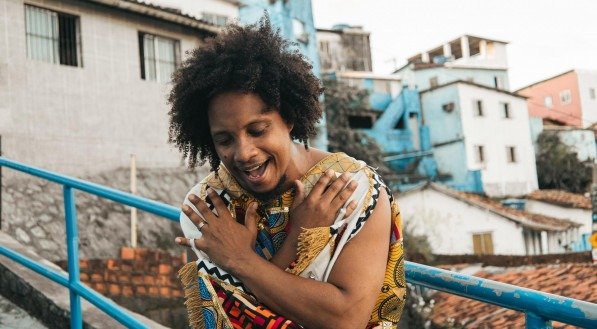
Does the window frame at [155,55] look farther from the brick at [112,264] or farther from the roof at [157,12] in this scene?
the brick at [112,264]

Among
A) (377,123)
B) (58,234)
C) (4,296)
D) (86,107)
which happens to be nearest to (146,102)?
(86,107)

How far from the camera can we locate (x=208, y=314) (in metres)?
1.58

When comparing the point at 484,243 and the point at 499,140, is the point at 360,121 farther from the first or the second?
the point at 484,243

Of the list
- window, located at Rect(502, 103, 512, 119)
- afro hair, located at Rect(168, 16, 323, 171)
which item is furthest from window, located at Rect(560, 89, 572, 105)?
afro hair, located at Rect(168, 16, 323, 171)

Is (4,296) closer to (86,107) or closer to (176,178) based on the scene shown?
(86,107)

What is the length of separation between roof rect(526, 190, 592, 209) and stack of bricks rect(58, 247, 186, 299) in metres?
20.4

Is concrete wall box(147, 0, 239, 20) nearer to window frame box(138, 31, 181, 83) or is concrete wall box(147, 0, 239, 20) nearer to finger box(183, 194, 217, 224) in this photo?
window frame box(138, 31, 181, 83)

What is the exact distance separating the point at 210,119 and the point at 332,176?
1.15 ft

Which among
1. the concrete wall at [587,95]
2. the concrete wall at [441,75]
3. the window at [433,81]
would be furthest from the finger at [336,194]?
the concrete wall at [587,95]

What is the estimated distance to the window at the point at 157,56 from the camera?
1193 cm

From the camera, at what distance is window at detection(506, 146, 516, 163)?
29.2 meters

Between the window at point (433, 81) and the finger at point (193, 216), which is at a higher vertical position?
the window at point (433, 81)

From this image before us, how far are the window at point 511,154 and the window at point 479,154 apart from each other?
1.67 metres

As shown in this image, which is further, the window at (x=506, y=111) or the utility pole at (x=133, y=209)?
the window at (x=506, y=111)
